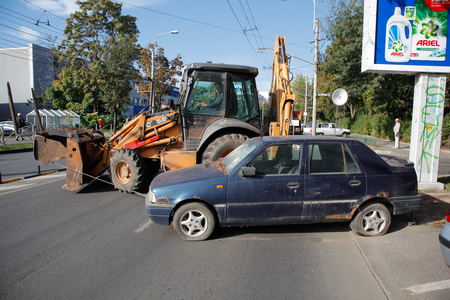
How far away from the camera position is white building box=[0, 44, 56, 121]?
124 ft

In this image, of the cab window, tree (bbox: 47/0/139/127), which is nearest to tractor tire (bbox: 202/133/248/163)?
the cab window

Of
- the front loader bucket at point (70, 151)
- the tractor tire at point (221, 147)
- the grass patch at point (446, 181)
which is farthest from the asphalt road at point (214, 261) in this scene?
the grass patch at point (446, 181)

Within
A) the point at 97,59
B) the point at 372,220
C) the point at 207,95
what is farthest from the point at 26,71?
the point at 372,220

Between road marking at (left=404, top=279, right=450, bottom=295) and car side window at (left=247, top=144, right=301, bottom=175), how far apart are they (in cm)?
199

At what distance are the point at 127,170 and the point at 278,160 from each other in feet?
13.7

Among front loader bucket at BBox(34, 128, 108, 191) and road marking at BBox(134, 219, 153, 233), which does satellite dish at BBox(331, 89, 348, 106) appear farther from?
road marking at BBox(134, 219, 153, 233)

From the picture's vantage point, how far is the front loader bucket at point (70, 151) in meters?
7.52

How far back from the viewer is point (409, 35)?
7594 millimetres

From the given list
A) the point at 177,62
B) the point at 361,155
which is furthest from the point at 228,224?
the point at 177,62

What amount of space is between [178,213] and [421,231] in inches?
153

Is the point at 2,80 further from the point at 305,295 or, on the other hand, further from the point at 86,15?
the point at 305,295

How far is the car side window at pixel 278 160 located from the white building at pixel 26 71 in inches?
1575

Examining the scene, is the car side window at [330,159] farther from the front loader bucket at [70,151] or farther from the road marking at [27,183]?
the road marking at [27,183]

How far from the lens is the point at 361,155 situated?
4.95 m
